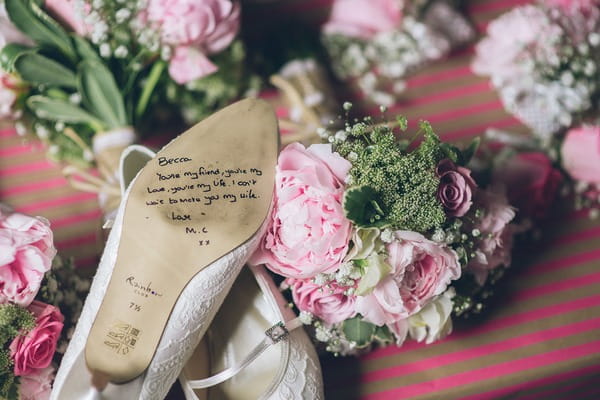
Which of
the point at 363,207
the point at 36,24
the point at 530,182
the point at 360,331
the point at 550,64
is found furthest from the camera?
the point at 550,64

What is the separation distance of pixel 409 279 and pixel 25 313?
1.53ft

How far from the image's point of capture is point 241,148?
763mm

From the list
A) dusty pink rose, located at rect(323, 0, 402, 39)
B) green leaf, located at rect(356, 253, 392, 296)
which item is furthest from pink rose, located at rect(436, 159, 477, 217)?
dusty pink rose, located at rect(323, 0, 402, 39)

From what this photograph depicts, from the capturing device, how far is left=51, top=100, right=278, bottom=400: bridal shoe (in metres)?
0.69

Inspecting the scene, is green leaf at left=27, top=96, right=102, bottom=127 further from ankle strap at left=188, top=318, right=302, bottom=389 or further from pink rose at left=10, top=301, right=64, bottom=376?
ankle strap at left=188, top=318, right=302, bottom=389

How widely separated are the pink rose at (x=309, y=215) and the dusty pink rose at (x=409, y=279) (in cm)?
6

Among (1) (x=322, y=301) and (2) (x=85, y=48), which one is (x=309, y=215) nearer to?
(1) (x=322, y=301)

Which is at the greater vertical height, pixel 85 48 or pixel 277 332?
pixel 85 48

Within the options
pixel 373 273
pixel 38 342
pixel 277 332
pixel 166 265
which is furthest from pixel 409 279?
pixel 38 342

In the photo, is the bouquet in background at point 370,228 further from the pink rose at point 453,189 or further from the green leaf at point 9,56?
the green leaf at point 9,56

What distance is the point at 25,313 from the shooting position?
0.72 m

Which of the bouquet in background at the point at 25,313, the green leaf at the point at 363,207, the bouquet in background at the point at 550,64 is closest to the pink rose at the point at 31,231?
the bouquet in background at the point at 25,313

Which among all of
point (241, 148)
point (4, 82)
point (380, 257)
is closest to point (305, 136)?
point (241, 148)

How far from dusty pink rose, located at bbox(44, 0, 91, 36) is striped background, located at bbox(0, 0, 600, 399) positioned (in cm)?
27
